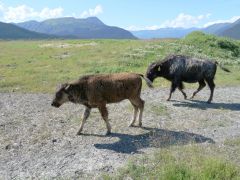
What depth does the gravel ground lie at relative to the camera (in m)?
10.8

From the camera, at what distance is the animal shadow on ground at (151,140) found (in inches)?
475

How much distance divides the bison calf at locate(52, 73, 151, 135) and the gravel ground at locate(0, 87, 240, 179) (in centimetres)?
107

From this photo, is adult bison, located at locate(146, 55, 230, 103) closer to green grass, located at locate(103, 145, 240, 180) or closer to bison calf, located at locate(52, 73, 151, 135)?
bison calf, located at locate(52, 73, 151, 135)

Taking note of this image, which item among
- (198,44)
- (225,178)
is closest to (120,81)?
(225,178)

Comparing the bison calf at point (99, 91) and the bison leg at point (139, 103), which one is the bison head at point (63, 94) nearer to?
the bison calf at point (99, 91)

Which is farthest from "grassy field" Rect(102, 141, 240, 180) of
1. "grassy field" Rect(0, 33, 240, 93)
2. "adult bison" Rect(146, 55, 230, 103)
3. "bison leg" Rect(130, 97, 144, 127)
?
"grassy field" Rect(0, 33, 240, 93)

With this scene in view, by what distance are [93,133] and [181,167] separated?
4.80 meters

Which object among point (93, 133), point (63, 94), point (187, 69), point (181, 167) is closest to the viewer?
point (181, 167)

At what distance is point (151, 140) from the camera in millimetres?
12633

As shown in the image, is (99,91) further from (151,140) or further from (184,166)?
(184,166)

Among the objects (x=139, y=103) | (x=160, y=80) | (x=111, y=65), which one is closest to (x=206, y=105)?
(x=139, y=103)

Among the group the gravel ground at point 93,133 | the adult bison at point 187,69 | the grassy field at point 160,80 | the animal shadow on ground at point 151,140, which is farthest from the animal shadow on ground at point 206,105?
the animal shadow on ground at point 151,140

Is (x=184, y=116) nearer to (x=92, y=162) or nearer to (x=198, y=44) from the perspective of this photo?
(x=92, y=162)

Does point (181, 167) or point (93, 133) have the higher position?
point (181, 167)
